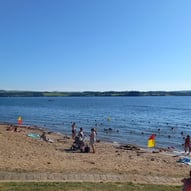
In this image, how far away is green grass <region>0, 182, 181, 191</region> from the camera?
870 centimetres

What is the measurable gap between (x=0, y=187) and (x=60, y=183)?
1.83 m

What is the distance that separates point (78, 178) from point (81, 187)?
148 cm

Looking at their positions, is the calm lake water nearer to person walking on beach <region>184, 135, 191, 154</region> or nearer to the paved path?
person walking on beach <region>184, 135, 191, 154</region>

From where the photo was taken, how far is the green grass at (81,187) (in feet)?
28.5

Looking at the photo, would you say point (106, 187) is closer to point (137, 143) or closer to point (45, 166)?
point (45, 166)

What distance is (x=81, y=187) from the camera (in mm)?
9000

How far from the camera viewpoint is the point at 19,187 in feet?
28.6

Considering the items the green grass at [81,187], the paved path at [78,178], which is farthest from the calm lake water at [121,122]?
the green grass at [81,187]

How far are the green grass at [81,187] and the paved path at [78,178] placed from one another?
75 centimetres

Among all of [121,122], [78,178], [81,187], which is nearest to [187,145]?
[78,178]

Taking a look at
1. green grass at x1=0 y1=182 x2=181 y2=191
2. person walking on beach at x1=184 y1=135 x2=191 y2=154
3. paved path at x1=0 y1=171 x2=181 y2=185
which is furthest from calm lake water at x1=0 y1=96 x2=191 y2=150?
green grass at x1=0 y1=182 x2=181 y2=191

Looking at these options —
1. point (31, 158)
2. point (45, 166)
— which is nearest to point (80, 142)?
point (31, 158)

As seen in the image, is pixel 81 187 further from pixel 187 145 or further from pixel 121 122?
pixel 121 122

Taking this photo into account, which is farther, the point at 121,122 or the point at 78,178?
the point at 121,122
